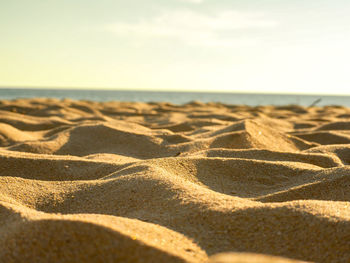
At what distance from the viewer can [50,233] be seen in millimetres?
1001

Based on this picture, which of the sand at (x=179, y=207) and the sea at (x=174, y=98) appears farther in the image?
the sea at (x=174, y=98)

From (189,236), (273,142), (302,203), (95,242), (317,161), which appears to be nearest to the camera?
(95,242)

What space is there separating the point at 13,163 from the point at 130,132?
136cm

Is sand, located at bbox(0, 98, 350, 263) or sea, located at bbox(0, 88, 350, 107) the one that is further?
sea, located at bbox(0, 88, 350, 107)

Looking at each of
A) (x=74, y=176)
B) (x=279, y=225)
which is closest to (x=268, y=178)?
(x=279, y=225)

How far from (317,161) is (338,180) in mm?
686

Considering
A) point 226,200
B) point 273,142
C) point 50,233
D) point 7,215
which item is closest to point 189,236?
point 226,200

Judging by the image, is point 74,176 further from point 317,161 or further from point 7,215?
point 317,161

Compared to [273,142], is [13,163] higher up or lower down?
lower down

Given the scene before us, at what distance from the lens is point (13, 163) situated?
7.33 ft

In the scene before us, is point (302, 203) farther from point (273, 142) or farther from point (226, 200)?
point (273, 142)

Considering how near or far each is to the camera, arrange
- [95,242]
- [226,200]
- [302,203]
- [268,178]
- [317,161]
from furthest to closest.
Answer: [317,161]
[268,178]
[226,200]
[302,203]
[95,242]

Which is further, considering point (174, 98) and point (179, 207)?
point (174, 98)

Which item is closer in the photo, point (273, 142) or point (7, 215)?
point (7, 215)
